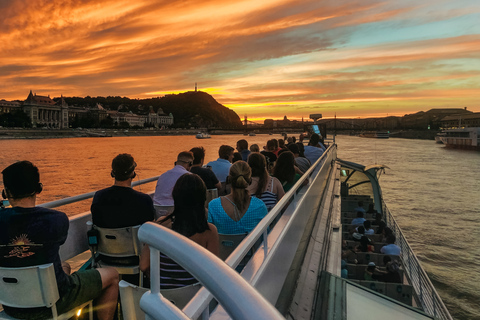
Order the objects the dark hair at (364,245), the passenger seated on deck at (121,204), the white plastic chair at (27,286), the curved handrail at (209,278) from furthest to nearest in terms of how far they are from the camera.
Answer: the dark hair at (364,245), the passenger seated on deck at (121,204), the white plastic chair at (27,286), the curved handrail at (209,278)

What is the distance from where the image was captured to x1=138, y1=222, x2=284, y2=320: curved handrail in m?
0.83

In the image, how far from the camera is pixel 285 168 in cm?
624

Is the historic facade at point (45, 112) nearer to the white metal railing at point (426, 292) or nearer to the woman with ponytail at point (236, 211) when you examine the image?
the white metal railing at point (426, 292)

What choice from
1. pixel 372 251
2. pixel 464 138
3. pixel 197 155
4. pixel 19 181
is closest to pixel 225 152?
pixel 197 155

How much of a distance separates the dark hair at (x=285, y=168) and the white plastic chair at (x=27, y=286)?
429 cm

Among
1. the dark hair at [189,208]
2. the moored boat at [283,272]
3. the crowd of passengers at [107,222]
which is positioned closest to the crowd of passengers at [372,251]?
the moored boat at [283,272]

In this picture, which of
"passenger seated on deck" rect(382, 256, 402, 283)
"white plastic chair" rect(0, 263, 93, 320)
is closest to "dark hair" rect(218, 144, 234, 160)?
"white plastic chair" rect(0, 263, 93, 320)

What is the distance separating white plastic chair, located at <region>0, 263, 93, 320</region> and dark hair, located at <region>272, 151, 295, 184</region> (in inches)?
169

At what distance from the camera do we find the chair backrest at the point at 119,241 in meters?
3.32

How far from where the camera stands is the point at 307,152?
10.6 meters

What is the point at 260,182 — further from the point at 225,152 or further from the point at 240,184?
the point at 225,152

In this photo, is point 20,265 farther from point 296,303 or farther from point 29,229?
point 296,303

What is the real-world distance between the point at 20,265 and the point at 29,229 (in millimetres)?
223

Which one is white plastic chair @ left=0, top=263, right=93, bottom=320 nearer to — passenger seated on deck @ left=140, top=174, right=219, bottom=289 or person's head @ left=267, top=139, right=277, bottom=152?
passenger seated on deck @ left=140, top=174, right=219, bottom=289
